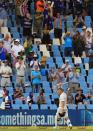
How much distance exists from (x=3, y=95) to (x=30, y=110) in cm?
216

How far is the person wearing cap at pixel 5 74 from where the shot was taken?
111ft

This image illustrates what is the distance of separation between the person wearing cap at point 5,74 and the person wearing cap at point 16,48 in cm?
104

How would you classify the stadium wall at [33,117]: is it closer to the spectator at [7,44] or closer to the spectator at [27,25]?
the spectator at [7,44]

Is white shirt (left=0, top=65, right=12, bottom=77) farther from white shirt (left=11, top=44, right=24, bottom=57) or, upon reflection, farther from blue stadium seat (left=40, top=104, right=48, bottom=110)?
blue stadium seat (left=40, top=104, right=48, bottom=110)

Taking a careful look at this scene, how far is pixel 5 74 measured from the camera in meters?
34.0

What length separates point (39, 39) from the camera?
37375 mm

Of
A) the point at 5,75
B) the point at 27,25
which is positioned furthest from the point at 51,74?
the point at 27,25

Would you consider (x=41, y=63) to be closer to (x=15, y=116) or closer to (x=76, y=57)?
(x=76, y=57)

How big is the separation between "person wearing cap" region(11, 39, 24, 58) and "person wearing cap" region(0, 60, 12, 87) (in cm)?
104

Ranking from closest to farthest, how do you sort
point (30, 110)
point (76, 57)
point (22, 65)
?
1. point (30, 110)
2. point (22, 65)
3. point (76, 57)

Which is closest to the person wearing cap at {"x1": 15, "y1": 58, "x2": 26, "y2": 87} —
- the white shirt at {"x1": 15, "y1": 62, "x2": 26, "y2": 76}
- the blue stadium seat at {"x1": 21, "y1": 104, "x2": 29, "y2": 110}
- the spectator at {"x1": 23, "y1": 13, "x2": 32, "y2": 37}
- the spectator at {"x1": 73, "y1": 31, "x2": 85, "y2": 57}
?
the white shirt at {"x1": 15, "y1": 62, "x2": 26, "y2": 76}

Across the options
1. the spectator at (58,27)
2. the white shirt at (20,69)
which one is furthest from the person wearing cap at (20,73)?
the spectator at (58,27)

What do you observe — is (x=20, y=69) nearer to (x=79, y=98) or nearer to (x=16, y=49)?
(x=16, y=49)

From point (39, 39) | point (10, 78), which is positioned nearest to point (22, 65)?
point (10, 78)
